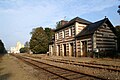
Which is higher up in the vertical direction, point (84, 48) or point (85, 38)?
point (85, 38)

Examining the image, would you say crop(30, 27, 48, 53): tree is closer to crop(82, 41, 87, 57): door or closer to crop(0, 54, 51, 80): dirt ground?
crop(82, 41, 87, 57): door

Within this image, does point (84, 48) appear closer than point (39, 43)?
Yes

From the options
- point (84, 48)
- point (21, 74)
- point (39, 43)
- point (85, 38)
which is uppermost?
point (39, 43)

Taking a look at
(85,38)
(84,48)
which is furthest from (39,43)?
(85,38)

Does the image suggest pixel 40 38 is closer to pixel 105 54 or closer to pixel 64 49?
pixel 64 49

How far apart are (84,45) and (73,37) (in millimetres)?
3500

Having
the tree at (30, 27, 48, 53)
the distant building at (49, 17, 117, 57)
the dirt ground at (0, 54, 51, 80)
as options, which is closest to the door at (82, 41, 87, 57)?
the distant building at (49, 17, 117, 57)

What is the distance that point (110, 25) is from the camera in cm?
2600

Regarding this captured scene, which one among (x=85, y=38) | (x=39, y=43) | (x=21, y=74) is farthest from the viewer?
(x=39, y=43)

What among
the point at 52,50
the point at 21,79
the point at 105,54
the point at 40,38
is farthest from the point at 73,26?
the point at 40,38

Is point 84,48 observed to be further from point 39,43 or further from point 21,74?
point 39,43

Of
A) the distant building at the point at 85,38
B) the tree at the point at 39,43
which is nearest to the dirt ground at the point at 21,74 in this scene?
the distant building at the point at 85,38

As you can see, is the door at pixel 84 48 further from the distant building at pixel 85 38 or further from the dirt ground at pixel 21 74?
the dirt ground at pixel 21 74

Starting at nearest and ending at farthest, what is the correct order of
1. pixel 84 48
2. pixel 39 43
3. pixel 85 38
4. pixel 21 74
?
pixel 21 74 → pixel 85 38 → pixel 84 48 → pixel 39 43
